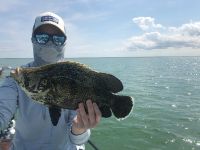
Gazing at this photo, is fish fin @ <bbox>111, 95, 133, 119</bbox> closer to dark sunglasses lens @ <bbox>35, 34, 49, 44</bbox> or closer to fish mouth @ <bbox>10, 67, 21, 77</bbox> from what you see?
fish mouth @ <bbox>10, 67, 21, 77</bbox>

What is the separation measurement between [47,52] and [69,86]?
46.7 inches

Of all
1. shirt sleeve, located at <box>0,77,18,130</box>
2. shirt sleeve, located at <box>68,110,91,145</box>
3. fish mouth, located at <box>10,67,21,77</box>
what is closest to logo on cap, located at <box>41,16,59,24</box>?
shirt sleeve, located at <box>0,77,18,130</box>

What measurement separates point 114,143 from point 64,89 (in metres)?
11.8

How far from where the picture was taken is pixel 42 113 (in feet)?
16.2

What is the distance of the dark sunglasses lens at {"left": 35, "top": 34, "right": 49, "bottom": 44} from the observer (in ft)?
14.9

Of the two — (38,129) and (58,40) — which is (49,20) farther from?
(38,129)

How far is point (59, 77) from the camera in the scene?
349 centimetres

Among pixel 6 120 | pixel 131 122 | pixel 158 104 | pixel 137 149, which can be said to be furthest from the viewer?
pixel 158 104

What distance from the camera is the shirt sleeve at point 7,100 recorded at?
13.8 ft

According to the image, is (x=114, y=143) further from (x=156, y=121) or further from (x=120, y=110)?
(x=120, y=110)

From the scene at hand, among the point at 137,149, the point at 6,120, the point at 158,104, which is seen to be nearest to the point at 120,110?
the point at 6,120

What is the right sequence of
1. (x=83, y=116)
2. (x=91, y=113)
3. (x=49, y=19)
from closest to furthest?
(x=91, y=113) < (x=83, y=116) < (x=49, y=19)

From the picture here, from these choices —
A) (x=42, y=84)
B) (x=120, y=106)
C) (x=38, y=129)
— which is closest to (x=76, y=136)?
(x=38, y=129)

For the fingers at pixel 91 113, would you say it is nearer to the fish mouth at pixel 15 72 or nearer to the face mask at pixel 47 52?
the fish mouth at pixel 15 72
